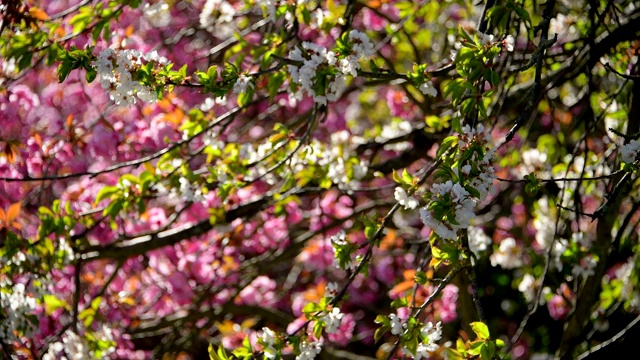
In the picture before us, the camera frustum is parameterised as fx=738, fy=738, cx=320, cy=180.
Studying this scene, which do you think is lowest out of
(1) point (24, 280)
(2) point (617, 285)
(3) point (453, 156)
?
(2) point (617, 285)

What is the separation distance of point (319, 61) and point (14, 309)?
1386 mm

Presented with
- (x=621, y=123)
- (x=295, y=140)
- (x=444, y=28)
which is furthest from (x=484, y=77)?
(x=444, y=28)

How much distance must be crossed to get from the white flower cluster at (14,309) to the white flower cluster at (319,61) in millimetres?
1277

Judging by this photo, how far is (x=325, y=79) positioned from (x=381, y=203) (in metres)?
1.56

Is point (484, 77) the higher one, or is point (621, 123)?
point (484, 77)

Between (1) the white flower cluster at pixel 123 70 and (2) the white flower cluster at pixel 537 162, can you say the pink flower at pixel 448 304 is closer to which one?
(2) the white flower cluster at pixel 537 162

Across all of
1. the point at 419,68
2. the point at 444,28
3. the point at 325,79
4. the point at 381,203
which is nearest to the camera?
the point at 325,79

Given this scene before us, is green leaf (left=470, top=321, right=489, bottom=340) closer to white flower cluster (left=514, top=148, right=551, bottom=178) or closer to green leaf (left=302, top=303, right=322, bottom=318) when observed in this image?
green leaf (left=302, top=303, right=322, bottom=318)

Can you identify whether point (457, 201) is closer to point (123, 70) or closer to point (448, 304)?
point (123, 70)

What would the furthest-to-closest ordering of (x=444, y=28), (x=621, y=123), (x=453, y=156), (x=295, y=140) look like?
(x=444, y=28) → (x=621, y=123) → (x=295, y=140) → (x=453, y=156)

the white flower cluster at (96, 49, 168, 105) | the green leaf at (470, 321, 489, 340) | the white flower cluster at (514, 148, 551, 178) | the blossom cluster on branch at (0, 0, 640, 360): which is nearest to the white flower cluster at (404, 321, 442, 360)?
the blossom cluster on branch at (0, 0, 640, 360)

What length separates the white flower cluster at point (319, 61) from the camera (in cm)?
175

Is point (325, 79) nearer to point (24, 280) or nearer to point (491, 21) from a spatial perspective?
point (491, 21)

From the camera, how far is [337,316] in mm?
1775
